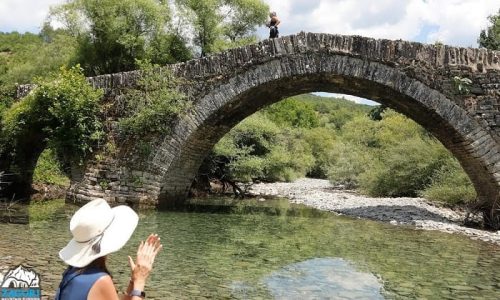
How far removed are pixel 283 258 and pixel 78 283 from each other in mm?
5747

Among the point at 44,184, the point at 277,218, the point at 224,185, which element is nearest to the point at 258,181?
the point at 224,185

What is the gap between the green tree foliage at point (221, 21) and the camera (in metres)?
25.0

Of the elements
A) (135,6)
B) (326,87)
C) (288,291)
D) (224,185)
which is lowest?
(288,291)

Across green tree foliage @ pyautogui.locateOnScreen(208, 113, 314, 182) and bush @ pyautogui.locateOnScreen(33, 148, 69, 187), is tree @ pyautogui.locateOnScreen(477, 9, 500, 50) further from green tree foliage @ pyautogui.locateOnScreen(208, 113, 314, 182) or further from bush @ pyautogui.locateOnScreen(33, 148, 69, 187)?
bush @ pyautogui.locateOnScreen(33, 148, 69, 187)

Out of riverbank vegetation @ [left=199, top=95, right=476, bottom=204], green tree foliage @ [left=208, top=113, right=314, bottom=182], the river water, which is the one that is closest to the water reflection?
the river water

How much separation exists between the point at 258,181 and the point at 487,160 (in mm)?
17644

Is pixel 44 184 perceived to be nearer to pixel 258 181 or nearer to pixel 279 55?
pixel 279 55

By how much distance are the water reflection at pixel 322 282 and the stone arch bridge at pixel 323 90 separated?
5.24m

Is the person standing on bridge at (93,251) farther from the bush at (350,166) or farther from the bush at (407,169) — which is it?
the bush at (350,166)

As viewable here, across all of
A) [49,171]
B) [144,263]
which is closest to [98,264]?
[144,263]

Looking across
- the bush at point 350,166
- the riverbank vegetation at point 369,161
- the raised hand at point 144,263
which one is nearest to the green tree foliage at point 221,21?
the riverbank vegetation at point 369,161

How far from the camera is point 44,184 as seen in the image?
705 inches

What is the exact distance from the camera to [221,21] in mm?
27203

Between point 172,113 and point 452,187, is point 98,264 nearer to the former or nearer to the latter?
point 172,113
